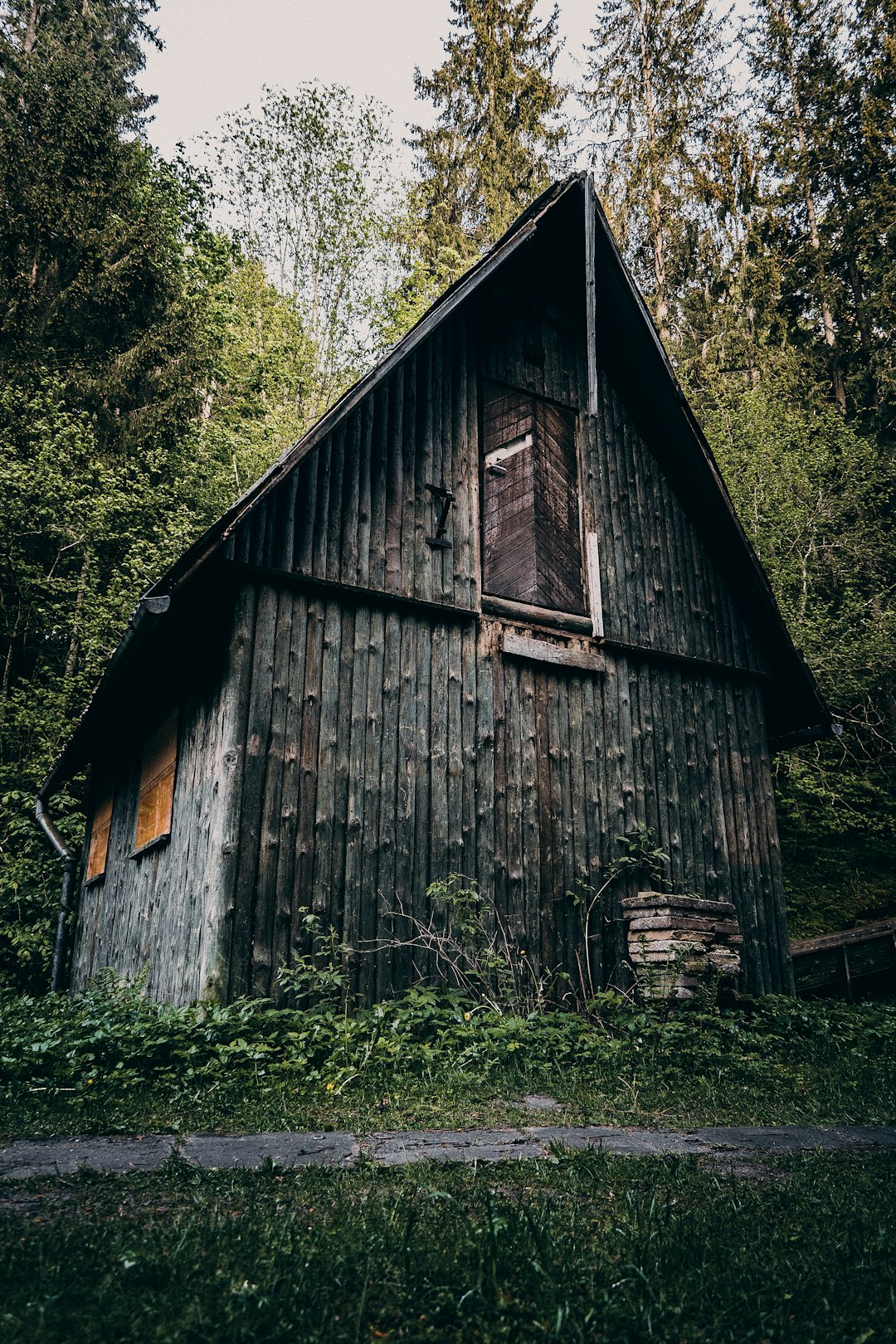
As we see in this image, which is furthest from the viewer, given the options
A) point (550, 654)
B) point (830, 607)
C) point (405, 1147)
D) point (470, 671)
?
point (830, 607)

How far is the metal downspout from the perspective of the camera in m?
11.9

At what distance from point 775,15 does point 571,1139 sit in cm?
2737

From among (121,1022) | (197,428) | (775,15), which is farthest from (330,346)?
(121,1022)

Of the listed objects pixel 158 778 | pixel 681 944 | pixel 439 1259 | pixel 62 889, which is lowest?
pixel 439 1259

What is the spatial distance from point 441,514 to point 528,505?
3.55 feet

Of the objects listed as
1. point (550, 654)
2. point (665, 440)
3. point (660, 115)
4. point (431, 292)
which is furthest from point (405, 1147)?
point (660, 115)

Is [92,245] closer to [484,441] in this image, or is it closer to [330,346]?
[330,346]

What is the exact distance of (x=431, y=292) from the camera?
78.2 ft

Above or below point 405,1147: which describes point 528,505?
above

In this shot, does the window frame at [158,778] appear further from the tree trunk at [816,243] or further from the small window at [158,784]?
the tree trunk at [816,243]

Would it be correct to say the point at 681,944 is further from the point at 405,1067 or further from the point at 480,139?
the point at 480,139

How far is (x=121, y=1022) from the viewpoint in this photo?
223 inches

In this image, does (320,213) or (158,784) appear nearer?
(158,784)

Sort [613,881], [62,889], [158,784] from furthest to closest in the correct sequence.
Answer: [62,889] < [158,784] < [613,881]
